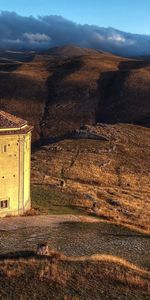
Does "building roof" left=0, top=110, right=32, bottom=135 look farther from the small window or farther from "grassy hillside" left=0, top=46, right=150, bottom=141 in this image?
"grassy hillside" left=0, top=46, right=150, bottom=141

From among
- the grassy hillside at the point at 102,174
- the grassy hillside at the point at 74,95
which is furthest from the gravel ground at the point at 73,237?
the grassy hillside at the point at 74,95

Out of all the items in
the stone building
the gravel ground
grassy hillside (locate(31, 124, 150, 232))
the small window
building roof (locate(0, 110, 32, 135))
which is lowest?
grassy hillside (locate(31, 124, 150, 232))

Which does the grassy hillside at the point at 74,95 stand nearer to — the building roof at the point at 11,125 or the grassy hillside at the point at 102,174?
the grassy hillside at the point at 102,174

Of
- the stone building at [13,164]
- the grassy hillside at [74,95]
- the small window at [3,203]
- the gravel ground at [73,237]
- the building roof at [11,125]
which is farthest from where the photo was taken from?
the grassy hillside at [74,95]

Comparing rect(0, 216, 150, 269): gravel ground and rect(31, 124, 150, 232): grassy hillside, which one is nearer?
rect(0, 216, 150, 269): gravel ground

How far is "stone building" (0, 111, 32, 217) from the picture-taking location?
30.2 m

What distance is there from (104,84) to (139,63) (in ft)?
77.3

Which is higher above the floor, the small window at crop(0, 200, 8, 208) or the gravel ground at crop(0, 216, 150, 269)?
the small window at crop(0, 200, 8, 208)

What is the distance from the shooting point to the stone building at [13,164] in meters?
30.2

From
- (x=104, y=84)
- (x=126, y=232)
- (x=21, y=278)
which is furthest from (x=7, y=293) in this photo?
(x=104, y=84)

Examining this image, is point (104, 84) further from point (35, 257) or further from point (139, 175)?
point (35, 257)

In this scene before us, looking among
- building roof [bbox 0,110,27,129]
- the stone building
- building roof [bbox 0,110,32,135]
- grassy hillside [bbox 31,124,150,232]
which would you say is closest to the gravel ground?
the stone building

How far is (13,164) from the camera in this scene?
102 ft

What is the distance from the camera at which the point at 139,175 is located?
178 ft
